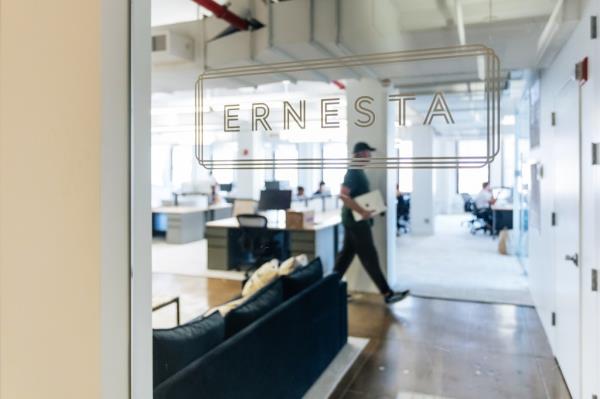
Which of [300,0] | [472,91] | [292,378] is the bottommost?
[292,378]

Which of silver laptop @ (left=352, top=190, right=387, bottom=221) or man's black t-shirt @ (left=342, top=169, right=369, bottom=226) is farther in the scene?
silver laptop @ (left=352, top=190, right=387, bottom=221)

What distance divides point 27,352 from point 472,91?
1640mm

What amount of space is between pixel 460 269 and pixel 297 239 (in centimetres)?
263

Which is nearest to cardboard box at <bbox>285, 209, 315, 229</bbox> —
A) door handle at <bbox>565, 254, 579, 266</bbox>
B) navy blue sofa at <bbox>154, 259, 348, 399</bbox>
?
navy blue sofa at <bbox>154, 259, 348, 399</bbox>

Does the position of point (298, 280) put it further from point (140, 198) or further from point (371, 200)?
point (140, 198)

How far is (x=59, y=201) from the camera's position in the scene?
41.9 inches

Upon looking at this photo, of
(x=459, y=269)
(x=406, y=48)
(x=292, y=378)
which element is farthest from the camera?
(x=459, y=269)

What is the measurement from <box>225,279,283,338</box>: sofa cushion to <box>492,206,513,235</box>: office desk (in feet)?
15.7

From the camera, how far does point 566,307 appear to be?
3014 mm

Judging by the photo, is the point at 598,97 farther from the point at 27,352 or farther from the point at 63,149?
the point at 27,352

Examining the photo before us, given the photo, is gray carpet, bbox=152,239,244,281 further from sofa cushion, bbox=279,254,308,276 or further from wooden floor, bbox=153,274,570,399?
sofa cushion, bbox=279,254,308,276

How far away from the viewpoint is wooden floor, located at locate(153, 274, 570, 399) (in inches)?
116

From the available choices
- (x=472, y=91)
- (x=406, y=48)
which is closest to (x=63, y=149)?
(x=406, y=48)

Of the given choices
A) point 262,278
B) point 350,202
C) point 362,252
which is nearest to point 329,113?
point 350,202
